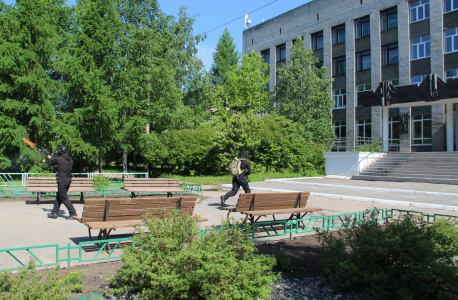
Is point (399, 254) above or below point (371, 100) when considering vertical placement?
below

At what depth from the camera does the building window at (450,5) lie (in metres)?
27.7

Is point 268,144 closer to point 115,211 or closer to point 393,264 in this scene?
point 115,211

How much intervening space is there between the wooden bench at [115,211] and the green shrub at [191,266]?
1.75 m

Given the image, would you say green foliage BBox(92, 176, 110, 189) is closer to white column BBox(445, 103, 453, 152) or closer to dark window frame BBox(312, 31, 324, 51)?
white column BBox(445, 103, 453, 152)

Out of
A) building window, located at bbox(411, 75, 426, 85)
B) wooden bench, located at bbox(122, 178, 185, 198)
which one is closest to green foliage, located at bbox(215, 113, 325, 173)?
building window, located at bbox(411, 75, 426, 85)

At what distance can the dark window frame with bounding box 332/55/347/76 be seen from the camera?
35.7 metres

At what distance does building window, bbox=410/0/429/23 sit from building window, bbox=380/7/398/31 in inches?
54.0

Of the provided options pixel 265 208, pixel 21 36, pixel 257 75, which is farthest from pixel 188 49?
pixel 265 208

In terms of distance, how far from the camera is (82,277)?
420 centimetres

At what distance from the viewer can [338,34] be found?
120ft

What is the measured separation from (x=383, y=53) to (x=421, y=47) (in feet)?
11.1

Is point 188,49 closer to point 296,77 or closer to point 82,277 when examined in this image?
point 296,77

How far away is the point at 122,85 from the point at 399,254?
2081 cm

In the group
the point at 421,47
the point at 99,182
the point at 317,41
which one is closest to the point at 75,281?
the point at 99,182
